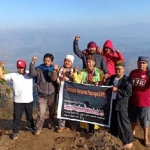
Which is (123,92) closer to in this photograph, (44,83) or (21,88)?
(44,83)

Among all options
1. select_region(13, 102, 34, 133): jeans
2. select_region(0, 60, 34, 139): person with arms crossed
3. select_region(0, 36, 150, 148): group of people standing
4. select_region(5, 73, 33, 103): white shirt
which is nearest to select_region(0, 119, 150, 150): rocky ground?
select_region(0, 36, 150, 148): group of people standing

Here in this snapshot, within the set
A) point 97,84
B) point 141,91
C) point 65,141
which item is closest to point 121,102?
point 141,91

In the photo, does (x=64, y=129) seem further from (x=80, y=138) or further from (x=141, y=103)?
(x=141, y=103)

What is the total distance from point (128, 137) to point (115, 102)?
103cm

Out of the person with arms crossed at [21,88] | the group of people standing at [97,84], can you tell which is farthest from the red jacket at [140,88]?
the person with arms crossed at [21,88]

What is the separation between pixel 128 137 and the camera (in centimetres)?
738

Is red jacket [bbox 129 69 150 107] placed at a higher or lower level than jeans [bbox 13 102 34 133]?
higher

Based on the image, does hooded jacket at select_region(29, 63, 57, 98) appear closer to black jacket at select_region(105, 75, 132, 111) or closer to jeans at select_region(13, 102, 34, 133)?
jeans at select_region(13, 102, 34, 133)

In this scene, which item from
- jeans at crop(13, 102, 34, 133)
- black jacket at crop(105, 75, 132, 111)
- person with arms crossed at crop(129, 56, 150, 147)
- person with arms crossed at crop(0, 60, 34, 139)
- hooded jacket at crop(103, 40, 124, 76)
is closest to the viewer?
black jacket at crop(105, 75, 132, 111)

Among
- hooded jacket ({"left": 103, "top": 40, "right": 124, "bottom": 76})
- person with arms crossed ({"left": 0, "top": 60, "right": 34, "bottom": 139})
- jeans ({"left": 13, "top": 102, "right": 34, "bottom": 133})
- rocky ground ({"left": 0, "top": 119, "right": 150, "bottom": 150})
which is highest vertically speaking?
hooded jacket ({"left": 103, "top": 40, "right": 124, "bottom": 76})

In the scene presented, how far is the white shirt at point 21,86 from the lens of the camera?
24.8ft

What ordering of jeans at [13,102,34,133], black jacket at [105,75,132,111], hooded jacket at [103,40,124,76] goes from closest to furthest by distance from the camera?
black jacket at [105,75,132,111] → jeans at [13,102,34,133] → hooded jacket at [103,40,124,76]

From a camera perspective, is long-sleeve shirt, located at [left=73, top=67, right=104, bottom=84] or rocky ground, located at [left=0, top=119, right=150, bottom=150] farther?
long-sleeve shirt, located at [left=73, top=67, right=104, bottom=84]

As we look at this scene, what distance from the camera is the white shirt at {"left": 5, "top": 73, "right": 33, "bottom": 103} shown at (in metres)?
7.56
